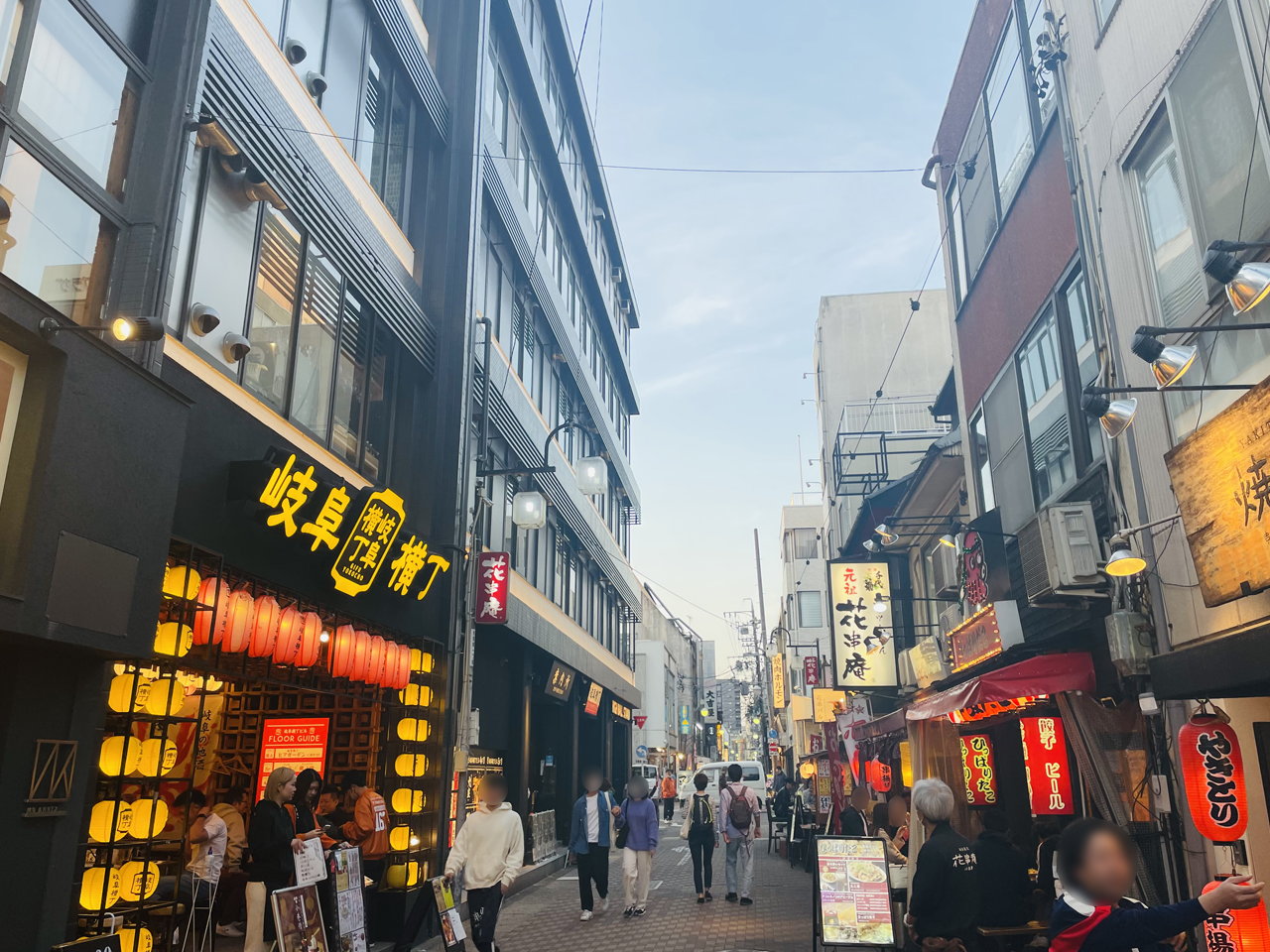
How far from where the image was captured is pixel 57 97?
248 inches

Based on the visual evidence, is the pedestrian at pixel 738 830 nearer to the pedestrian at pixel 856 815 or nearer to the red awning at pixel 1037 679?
the pedestrian at pixel 856 815

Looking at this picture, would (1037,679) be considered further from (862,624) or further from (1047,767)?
(862,624)

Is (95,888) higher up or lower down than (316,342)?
lower down

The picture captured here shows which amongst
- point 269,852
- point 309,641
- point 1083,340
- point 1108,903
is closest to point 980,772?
point 1083,340

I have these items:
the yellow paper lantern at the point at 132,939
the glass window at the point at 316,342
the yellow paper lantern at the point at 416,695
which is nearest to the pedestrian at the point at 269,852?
the yellow paper lantern at the point at 132,939

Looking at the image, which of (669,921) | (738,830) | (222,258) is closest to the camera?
(222,258)

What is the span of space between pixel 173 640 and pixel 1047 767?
9508mm

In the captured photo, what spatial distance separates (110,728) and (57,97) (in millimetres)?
4556

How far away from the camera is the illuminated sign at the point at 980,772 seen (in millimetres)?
13305

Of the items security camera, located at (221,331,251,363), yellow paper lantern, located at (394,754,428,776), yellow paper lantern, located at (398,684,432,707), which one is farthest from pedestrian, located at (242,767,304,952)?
security camera, located at (221,331,251,363)

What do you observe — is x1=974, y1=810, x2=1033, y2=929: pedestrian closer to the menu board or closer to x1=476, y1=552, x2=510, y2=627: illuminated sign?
the menu board

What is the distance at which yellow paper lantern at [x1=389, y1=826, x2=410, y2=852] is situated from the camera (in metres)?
11.7

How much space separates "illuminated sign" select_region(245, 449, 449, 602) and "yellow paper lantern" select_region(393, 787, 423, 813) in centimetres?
259

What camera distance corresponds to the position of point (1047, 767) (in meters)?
10.6
